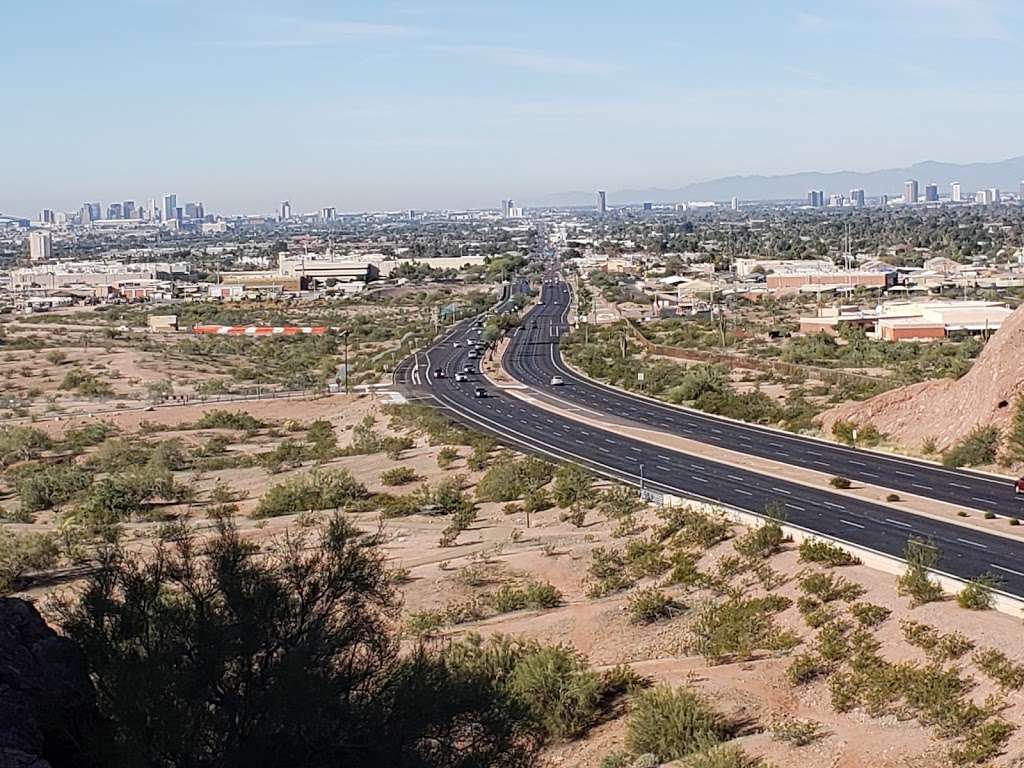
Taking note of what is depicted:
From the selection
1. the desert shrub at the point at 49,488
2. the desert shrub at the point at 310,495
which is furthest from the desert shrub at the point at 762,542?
the desert shrub at the point at 49,488

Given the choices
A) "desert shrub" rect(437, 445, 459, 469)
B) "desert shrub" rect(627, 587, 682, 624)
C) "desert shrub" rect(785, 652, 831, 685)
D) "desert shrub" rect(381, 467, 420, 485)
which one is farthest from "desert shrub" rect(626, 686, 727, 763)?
"desert shrub" rect(437, 445, 459, 469)

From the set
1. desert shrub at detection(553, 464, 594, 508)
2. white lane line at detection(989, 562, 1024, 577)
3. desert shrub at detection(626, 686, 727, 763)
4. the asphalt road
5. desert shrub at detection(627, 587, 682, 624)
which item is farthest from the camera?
desert shrub at detection(553, 464, 594, 508)

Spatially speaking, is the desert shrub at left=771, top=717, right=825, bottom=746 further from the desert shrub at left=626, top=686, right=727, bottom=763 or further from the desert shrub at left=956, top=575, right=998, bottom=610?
the desert shrub at left=956, top=575, right=998, bottom=610

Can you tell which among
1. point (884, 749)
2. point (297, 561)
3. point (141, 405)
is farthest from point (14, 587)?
point (141, 405)

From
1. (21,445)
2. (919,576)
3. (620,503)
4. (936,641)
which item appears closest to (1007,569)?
(919,576)

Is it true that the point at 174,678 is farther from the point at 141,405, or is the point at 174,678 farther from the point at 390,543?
the point at 141,405

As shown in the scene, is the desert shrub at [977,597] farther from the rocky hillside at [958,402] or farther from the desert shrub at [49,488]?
the desert shrub at [49,488]
